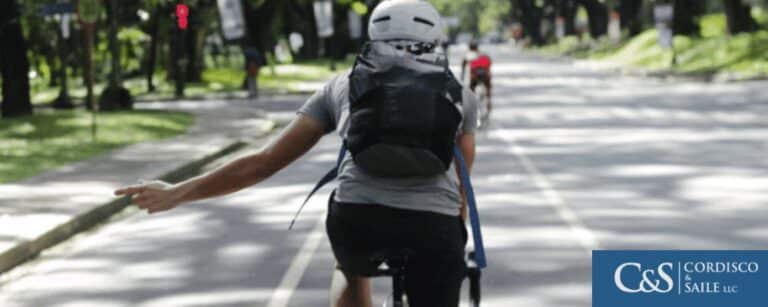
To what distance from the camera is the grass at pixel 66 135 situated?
21344 millimetres

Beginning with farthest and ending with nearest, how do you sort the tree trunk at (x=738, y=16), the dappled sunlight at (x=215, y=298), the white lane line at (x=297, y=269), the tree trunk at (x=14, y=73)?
the tree trunk at (x=738, y=16)
the tree trunk at (x=14, y=73)
the white lane line at (x=297, y=269)
the dappled sunlight at (x=215, y=298)

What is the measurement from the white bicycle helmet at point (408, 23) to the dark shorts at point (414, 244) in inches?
20.6

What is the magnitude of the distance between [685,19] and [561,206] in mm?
55200

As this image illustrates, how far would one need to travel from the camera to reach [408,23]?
15.4 feet

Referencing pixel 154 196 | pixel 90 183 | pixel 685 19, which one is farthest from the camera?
pixel 685 19

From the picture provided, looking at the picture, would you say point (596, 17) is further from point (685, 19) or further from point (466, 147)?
point (466, 147)

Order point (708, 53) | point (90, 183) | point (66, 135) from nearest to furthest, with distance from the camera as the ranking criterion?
point (90, 183), point (66, 135), point (708, 53)

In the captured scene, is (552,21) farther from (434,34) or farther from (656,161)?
(434,34)

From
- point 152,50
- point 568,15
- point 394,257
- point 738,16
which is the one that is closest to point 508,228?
point 394,257

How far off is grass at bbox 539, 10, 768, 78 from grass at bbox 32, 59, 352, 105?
Result: 13.7m

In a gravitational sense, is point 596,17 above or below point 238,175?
below

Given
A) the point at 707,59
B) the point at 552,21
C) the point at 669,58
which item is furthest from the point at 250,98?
the point at 552,21

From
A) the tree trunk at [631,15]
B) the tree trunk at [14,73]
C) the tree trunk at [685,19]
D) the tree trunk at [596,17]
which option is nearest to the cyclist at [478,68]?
the tree trunk at [14,73]

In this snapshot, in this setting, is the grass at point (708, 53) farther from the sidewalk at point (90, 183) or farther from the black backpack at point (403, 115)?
the black backpack at point (403, 115)
